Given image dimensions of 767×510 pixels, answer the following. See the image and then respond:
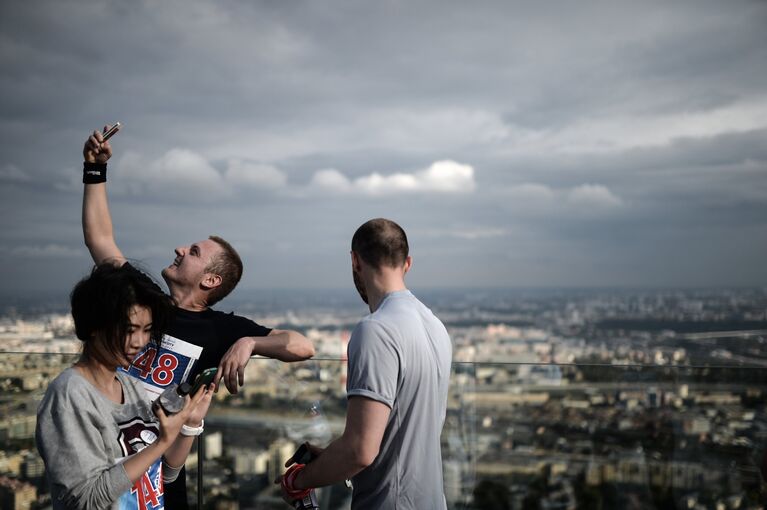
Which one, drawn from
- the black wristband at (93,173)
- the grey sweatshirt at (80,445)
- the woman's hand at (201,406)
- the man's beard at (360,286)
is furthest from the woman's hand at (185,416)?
the black wristband at (93,173)

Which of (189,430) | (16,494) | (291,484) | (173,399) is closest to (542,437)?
(291,484)

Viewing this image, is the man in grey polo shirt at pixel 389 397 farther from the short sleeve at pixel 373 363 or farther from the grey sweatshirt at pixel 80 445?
the grey sweatshirt at pixel 80 445

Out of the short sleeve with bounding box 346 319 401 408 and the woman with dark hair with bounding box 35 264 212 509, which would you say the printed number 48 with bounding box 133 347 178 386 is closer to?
the woman with dark hair with bounding box 35 264 212 509

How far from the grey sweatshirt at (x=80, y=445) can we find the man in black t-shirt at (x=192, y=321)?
1.36 feet

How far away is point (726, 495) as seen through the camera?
4.21 meters

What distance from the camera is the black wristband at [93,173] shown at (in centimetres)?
238

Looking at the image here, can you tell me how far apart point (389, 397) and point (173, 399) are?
62 centimetres

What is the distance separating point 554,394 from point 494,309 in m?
74.8

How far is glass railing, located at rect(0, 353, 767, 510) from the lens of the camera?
4.14 m

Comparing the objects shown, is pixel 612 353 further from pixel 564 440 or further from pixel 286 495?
pixel 286 495

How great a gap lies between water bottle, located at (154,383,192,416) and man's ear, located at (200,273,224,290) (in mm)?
551

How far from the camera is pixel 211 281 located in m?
2.34

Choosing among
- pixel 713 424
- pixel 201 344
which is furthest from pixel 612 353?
pixel 201 344

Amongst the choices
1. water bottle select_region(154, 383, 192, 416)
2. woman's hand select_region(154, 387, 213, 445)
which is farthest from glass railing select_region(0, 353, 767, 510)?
water bottle select_region(154, 383, 192, 416)
